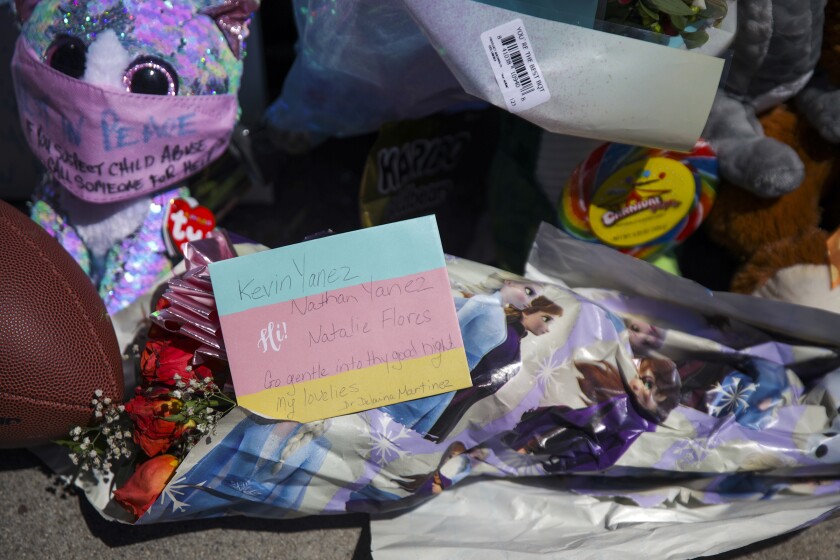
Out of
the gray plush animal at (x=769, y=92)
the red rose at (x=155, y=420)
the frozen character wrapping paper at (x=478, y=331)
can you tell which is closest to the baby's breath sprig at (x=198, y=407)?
the red rose at (x=155, y=420)

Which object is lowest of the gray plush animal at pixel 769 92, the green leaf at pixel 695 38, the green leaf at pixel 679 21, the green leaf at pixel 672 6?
the gray plush animal at pixel 769 92

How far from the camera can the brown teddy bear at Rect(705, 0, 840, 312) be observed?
4.01ft

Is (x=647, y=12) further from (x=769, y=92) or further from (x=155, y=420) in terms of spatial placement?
(x=155, y=420)

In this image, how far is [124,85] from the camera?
112 centimetres

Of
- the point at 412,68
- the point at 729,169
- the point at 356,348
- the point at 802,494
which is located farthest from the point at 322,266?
the point at 802,494

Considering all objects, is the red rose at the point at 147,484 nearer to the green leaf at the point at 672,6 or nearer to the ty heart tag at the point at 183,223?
the ty heart tag at the point at 183,223

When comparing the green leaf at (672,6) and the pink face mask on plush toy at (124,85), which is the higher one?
the green leaf at (672,6)

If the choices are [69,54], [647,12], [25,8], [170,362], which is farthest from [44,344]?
[647,12]

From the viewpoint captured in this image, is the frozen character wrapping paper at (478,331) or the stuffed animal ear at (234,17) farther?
the stuffed animal ear at (234,17)

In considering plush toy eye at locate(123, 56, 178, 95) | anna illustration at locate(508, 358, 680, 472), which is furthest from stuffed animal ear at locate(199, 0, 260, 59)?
anna illustration at locate(508, 358, 680, 472)

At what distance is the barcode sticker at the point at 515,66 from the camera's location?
986mm

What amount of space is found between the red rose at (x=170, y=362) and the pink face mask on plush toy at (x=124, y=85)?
34 cm

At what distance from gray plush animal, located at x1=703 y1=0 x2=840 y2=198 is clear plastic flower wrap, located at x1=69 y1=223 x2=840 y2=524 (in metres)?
0.25

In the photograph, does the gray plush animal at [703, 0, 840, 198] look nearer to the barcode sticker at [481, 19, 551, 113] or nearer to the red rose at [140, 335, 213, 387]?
the barcode sticker at [481, 19, 551, 113]
